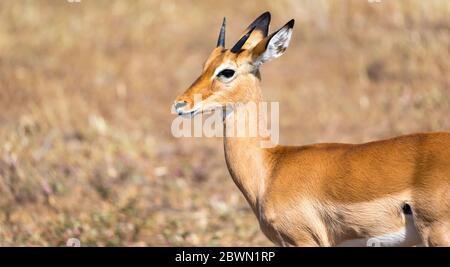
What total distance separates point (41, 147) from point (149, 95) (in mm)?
2479

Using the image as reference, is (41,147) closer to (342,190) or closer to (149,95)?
(149,95)

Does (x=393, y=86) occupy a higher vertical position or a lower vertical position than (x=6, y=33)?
lower

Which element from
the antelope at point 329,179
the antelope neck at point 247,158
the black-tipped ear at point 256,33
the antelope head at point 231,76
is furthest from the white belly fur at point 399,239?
the black-tipped ear at point 256,33

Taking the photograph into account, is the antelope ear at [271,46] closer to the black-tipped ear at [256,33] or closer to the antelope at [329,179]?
the antelope at [329,179]

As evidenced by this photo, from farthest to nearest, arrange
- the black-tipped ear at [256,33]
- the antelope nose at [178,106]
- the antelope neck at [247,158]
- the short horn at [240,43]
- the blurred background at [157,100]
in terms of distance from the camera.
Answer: the blurred background at [157,100], the black-tipped ear at [256,33], the short horn at [240,43], the antelope neck at [247,158], the antelope nose at [178,106]

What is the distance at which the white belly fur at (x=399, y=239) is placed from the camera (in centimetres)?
555

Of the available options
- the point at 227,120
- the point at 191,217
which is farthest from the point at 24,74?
the point at 227,120

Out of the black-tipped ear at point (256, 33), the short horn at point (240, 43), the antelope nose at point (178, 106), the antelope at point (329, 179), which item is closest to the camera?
the antelope at point (329, 179)

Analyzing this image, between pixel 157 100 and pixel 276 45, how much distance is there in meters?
6.66

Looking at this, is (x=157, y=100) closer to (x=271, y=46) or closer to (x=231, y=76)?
(x=231, y=76)

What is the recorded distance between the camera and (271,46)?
20.6ft

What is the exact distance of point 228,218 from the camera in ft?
29.5

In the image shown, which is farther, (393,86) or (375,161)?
(393,86)

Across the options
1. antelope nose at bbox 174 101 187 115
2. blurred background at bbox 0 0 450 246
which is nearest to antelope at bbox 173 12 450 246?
antelope nose at bbox 174 101 187 115
